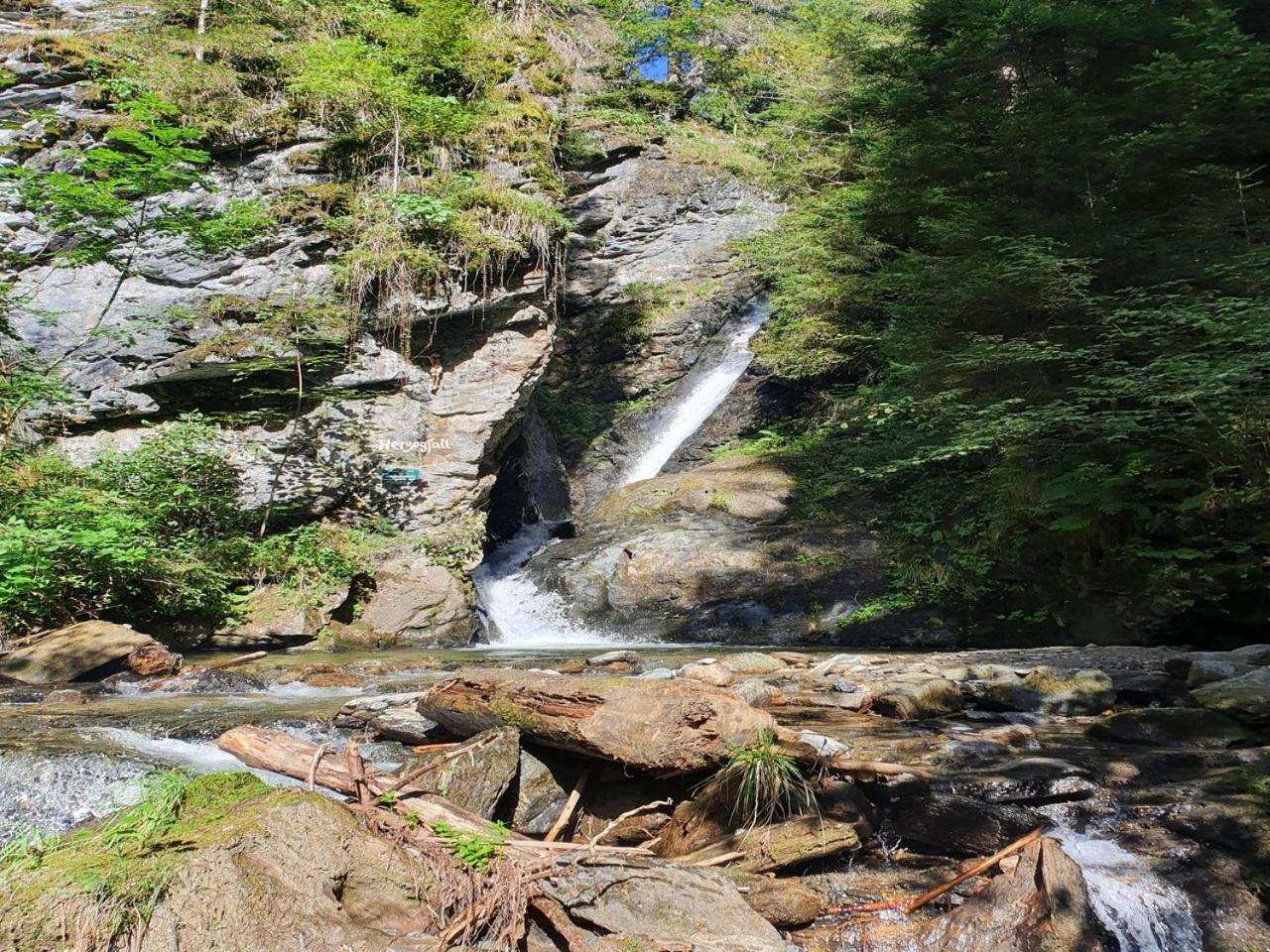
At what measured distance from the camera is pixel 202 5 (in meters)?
14.5

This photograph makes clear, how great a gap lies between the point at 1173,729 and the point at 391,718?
4845mm

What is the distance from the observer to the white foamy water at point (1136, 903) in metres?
2.97

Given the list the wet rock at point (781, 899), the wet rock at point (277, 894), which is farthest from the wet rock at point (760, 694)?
the wet rock at point (277, 894)

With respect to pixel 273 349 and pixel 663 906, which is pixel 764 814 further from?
pixel 273 349

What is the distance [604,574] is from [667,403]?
24.5 feet

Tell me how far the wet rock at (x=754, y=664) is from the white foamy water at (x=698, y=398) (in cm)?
999

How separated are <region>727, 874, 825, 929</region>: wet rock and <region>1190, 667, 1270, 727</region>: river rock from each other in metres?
3.07

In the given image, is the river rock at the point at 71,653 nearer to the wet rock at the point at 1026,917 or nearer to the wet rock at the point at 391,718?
the wet rock at the point at 391,718

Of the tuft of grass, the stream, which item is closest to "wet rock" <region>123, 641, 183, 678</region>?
the stream

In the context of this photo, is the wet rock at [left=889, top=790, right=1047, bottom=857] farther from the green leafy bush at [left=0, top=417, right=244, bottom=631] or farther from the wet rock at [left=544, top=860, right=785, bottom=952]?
the green leafy bush at [left=0, top=417, right=244, bottom=631]

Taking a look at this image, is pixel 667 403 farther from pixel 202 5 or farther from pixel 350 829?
pixel 350 829

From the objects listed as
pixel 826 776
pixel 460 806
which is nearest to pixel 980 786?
pixel 826 776

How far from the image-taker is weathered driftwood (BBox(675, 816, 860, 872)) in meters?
3.41

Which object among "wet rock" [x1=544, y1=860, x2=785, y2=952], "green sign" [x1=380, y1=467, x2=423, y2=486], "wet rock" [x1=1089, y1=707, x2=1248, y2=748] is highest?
"wet rock" [x1=1089, y1=707, x2=1248, y2=748]
